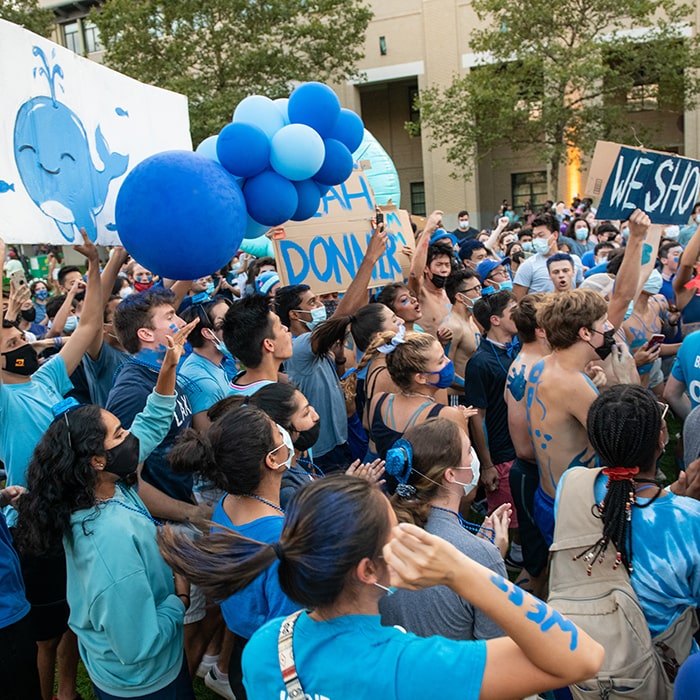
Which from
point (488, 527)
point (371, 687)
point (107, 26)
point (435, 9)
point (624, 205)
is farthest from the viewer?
point (435, 9)

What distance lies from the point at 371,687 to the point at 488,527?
1.15 meters

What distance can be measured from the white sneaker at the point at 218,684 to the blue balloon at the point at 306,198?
2549 mm

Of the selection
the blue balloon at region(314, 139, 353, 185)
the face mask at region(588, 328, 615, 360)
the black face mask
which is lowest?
the black face mask

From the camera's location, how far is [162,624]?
2.49 meters

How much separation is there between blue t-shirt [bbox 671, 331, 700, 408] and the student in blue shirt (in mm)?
2753

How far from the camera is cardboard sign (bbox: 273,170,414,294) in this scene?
5.02 m

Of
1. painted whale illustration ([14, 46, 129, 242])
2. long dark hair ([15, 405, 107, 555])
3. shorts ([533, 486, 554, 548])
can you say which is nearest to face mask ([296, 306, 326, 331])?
painted whale illustration ([14, 46, 129, 242])

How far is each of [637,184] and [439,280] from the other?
194 cm

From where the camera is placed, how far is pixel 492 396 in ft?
15.1

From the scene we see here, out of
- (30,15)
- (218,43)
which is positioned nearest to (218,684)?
(218,43)

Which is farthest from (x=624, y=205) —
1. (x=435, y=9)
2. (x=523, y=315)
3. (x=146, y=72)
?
(x=435, y=9)

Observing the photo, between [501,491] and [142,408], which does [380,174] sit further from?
[142,408]

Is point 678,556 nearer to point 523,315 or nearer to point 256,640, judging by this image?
point 256,640

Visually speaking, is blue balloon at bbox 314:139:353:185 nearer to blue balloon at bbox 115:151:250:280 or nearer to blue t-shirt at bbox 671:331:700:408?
blue balloon at bbox 115:151:250:280
